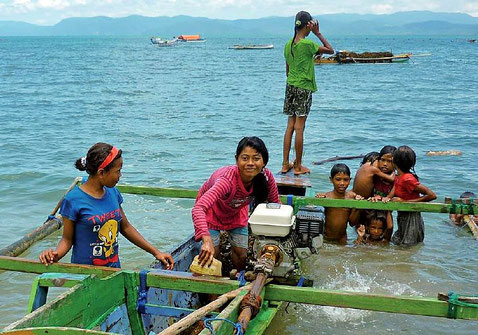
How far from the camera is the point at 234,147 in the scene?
14.0m

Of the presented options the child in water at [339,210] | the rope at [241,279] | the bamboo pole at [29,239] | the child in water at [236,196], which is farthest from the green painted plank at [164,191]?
the rope at [241,279]

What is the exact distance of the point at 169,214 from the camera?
8648 mm

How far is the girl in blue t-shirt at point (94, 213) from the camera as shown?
3600 millimetres

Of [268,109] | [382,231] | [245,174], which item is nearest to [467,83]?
[268,109]

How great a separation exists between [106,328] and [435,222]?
241 inches

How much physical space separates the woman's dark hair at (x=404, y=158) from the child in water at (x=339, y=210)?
555mm

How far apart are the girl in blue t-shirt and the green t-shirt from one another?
3771mm

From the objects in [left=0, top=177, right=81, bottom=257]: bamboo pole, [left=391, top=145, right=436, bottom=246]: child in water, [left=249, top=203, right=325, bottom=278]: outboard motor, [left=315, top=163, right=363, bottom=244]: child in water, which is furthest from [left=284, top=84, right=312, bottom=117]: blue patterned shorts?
[left=249, top=203, right=325, bottom=278]: outboard motor

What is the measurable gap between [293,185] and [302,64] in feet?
5.21

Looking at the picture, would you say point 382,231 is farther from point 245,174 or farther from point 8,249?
point 8,249

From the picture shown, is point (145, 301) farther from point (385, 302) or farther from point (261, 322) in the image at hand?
point (385, 302)

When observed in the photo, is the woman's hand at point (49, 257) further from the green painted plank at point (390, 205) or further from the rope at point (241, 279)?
the green painted plank at point (390, 205)

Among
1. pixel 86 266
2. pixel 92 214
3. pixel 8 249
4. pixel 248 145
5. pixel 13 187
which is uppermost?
pixel 248 145

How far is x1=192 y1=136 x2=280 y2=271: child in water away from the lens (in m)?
3.72
